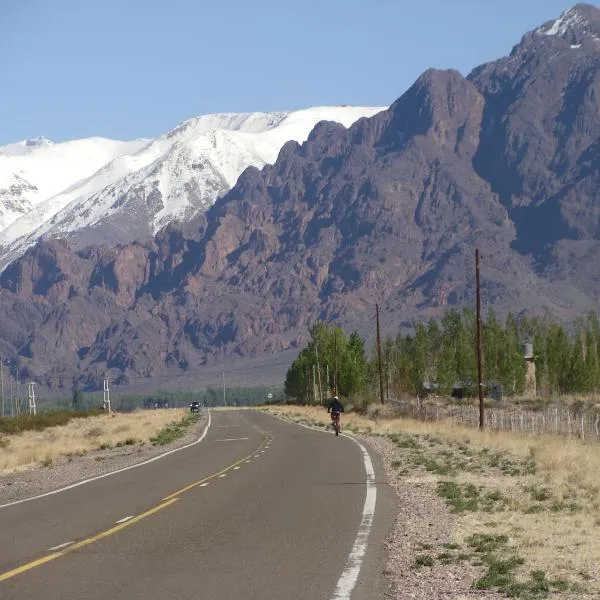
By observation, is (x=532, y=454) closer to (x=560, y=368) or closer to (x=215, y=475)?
(x=215, y=475)

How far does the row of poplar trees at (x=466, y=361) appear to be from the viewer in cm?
12875

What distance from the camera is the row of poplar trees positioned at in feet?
422

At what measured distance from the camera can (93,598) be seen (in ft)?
40.6

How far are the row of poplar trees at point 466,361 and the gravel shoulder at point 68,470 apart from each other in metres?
68.2

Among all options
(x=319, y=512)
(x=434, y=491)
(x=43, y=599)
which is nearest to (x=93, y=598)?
(x=43, y=599)

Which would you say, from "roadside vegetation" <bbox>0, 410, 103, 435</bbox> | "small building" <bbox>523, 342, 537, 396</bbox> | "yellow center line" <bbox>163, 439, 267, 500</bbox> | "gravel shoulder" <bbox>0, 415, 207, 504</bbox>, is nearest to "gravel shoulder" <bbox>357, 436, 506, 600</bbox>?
"yellow center line" <bbox>163, 439, 267, 500</bbox>

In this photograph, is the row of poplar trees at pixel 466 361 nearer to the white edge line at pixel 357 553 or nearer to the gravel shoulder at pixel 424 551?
the white edge line at pixel 357 553

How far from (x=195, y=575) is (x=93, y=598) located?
175cm

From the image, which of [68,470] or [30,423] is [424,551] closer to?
[68,470]

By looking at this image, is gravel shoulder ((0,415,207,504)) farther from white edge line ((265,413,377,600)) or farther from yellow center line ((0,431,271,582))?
white edge line ((265,413,377,600))

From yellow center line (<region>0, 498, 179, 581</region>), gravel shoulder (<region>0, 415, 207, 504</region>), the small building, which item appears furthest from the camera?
the small building

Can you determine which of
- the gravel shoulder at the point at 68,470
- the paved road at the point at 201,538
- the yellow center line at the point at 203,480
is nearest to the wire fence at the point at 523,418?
the gravel shoulder at the point at 68,470

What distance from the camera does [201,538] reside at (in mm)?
17469

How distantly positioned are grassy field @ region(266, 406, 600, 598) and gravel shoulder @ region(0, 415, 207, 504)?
8.16 meters
